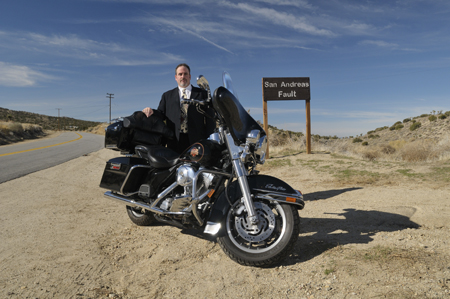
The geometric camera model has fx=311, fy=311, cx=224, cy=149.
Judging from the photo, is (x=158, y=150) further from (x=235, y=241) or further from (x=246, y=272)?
(x=246, y=272)

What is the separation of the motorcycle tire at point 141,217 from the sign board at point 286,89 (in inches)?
336

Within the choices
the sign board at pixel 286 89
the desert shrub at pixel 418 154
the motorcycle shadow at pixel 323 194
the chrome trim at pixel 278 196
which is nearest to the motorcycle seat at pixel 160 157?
the chrome trim at pixel 278 196

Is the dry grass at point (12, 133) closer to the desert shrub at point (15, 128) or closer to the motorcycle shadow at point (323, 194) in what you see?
the desert shrub at point (15, 128)

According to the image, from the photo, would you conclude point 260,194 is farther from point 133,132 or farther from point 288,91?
point 288,91

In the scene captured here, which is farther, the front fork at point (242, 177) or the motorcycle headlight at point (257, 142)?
the motorcycle headlight at point (257, 142)

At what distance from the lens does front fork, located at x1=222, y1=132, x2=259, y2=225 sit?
292 centimetres

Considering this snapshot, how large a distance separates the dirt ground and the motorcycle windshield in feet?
4.35

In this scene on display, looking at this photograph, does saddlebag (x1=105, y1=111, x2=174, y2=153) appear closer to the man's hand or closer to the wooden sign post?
the man's hand

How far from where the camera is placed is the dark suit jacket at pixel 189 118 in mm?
4586

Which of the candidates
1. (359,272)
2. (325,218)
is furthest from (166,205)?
(325,218)

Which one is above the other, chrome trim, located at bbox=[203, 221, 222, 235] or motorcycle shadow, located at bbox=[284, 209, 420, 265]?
chrome trim, located at bbox=[203, 221, 222, 235]

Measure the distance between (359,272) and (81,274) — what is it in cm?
256

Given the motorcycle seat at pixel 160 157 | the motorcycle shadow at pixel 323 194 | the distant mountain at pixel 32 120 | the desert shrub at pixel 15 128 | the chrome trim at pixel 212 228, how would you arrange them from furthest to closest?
the distant mountain at pixel 32 120
the desert shrub at pixel 15 128
the motorcycle shadow at pixel 323 194
the motorcycle seat at pixel 160 157
the chrome trim at pixel 212 228

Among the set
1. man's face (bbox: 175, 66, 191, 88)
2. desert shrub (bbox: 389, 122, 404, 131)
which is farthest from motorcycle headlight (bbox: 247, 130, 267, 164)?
desert shrub (bbox: 389, 122, 404, 131)
